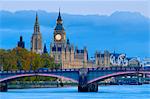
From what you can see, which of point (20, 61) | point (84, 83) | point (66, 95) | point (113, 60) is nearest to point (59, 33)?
point (113, 60)

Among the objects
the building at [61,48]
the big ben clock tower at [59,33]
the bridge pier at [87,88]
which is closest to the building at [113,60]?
the building at [61,48]

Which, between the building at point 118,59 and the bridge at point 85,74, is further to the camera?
the building at point 118,59

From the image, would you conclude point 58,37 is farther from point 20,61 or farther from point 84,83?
point 84,83

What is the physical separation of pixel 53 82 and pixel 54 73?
2170 centimetres

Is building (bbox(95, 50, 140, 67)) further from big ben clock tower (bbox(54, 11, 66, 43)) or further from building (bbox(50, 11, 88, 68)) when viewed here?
big ben clock tower (bbox(54, 11, 66, 43))

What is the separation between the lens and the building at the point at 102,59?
146250 millimetres

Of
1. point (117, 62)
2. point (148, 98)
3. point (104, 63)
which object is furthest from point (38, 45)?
point (148, 98)

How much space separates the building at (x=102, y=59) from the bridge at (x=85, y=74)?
8530 centimetres

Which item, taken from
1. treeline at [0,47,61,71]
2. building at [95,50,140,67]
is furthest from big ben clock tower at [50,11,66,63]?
treeline at [0,47,61,71]

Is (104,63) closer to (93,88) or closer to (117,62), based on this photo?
(117,62)

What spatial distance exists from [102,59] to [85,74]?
88810mm

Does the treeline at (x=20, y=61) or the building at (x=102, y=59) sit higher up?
the building at (x=102, y=59)

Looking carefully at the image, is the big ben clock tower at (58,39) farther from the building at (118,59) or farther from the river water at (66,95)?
the river water at (66,95)

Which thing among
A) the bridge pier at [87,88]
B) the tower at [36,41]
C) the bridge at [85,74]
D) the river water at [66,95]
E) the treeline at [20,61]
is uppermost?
the tower at [36,41]
